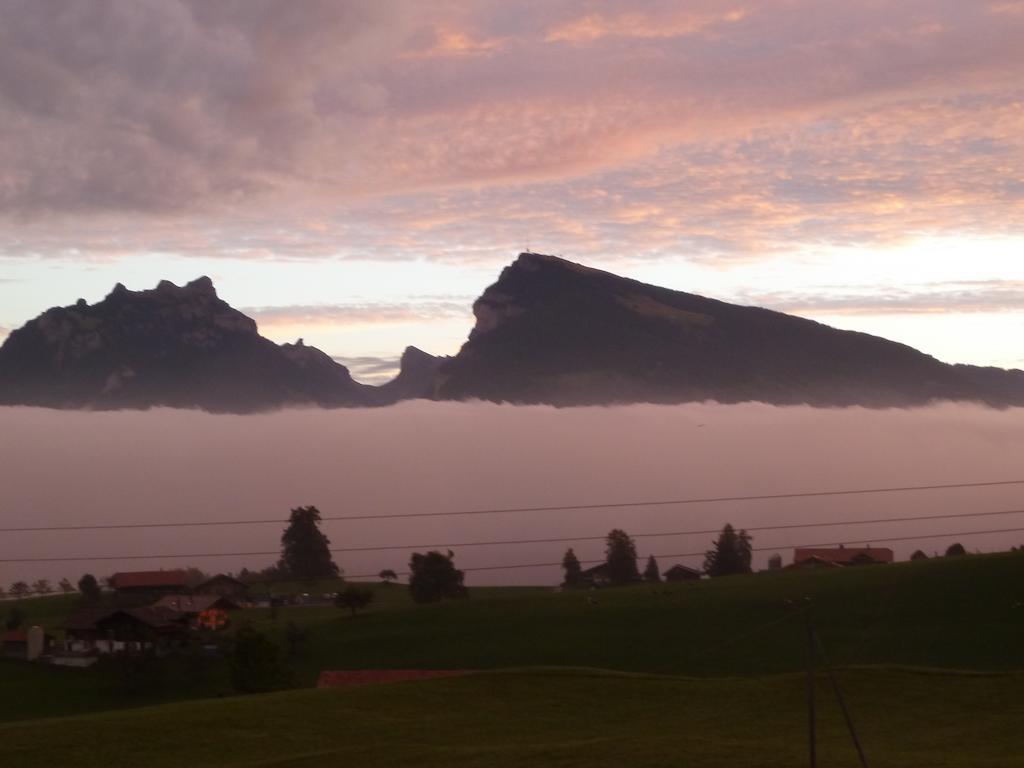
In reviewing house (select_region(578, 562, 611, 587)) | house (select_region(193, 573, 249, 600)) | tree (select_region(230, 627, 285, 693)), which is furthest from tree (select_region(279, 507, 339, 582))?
tree (select_region(230, 627, 285, 693))

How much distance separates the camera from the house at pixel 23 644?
316 feet

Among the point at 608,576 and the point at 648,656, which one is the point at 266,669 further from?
the point at 608,576

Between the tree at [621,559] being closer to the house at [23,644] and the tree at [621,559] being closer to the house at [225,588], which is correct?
the house at [225,588]

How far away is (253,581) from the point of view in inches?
6339

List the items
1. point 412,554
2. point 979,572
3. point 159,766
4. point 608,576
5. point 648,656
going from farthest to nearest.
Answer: point 608,576, point 412,554, point 979,572, point 648,656, point 159,766

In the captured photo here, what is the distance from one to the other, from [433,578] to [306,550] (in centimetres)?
3819

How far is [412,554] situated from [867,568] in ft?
169

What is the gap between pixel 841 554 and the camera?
157 metres

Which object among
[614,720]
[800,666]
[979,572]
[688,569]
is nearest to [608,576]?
[688,569]

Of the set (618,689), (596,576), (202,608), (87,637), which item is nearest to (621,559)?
(596,576)

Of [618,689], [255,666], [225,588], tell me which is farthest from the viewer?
[225,588]

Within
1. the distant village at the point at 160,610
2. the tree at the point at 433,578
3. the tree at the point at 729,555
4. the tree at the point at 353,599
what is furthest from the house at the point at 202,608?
the tree at the point at 729,555

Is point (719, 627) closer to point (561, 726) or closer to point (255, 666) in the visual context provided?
point (255, 666)

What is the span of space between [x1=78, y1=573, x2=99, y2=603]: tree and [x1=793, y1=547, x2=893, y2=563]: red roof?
8889 centimetres
